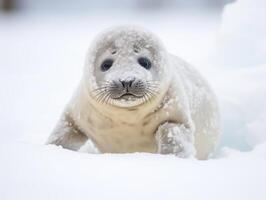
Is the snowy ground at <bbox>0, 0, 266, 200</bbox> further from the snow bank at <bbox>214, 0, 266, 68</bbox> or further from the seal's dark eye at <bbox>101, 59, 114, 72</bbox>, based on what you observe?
the seal's dark eye at <bbox>101, 59, 114, 72</bbox>

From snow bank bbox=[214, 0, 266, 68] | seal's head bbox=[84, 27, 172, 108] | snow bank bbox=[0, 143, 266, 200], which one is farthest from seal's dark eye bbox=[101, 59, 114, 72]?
snow bank bbox=[214, 0, 266, 68]

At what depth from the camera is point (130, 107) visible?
3.32 meters

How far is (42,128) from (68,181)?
78.7 inches

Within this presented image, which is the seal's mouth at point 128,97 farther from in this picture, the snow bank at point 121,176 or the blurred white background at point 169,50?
the blurred white background at point 169,50

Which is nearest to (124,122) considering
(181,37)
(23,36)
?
(181,37)

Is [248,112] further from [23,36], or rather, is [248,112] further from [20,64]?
[23,36]

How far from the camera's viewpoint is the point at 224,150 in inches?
155

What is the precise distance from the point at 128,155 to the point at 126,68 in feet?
2.04

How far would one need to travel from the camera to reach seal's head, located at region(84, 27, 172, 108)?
10.5 ft

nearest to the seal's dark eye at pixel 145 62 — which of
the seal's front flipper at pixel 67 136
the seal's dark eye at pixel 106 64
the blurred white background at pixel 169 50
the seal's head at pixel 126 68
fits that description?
the seal's head at pixel 126 68

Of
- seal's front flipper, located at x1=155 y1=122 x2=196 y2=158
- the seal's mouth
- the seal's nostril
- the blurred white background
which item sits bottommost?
the blurred white background

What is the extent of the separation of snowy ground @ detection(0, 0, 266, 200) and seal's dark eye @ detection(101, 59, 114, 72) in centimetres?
57

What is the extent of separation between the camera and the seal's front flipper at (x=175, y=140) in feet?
10.6

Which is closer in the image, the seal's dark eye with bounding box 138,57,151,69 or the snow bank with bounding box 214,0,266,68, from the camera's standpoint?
the seal's dark eye with bounding box 138,57,151,69
